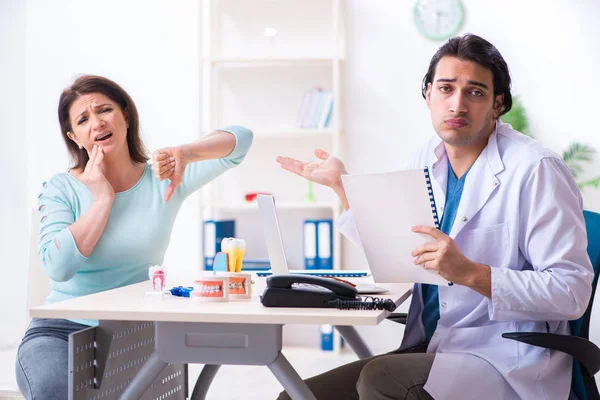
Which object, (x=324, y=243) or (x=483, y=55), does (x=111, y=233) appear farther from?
(x=324, y=243)

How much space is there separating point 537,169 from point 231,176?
10.9 ft

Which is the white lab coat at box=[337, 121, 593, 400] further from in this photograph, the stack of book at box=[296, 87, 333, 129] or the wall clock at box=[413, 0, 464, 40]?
the wall clock at box=[413, 0, 464, 40]

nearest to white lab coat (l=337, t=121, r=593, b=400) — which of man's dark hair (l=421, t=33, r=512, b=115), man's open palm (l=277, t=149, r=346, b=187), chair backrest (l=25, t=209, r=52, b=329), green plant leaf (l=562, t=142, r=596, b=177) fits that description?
man's dark hair (l=421, t=33, r=512, b=115)

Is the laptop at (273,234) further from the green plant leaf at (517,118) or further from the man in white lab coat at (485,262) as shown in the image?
the green plant leaf at (517,118)

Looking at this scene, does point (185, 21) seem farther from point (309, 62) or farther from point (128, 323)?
point (128, 323)

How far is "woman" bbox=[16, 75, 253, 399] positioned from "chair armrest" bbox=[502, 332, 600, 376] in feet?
3.84

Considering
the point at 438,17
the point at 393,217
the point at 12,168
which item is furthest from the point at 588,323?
the point at 12,168

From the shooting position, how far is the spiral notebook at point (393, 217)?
1.65m

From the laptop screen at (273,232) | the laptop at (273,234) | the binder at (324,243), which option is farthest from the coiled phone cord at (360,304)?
the binder at (324,243)

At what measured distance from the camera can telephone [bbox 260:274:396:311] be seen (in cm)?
163

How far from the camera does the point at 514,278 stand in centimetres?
167

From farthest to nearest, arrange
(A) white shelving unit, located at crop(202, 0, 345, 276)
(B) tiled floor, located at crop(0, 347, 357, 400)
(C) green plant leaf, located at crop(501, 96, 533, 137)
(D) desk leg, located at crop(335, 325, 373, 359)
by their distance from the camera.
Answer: (A) white shelving unit, located at crop(202, 0, 345, 276), (C) green plant leaf, located at crop(501, 96, 533, 137), (B) tiled floor, located at crop(0, 347, 357, 400), (D) desk leg, located at crop(335, 325, 373, 359)

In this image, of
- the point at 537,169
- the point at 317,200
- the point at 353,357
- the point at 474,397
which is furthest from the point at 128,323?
the point at 317,200

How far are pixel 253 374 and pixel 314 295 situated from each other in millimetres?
2553
